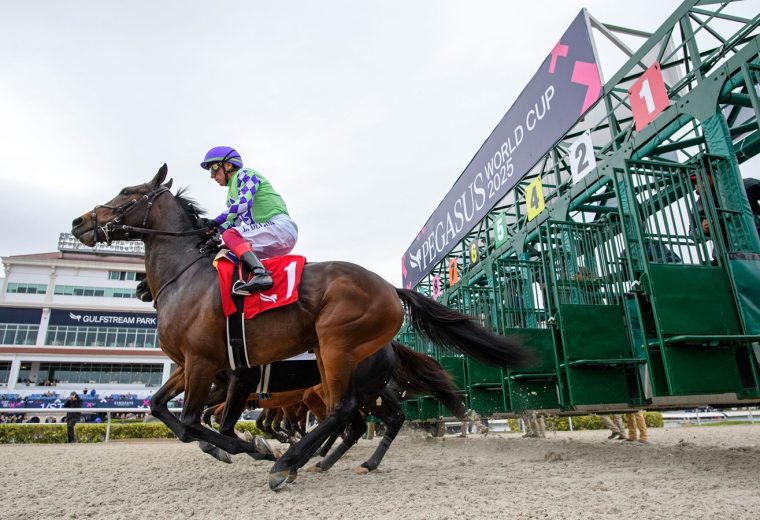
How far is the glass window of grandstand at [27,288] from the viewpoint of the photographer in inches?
1677

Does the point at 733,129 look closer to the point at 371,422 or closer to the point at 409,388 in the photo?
the point at 409,388

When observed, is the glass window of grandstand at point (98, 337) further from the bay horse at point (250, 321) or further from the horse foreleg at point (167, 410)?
the bay horse at point (250, 321)

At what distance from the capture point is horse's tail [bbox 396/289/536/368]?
4.49 meters

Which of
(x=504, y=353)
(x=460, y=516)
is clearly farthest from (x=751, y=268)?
(x=460, y=516)

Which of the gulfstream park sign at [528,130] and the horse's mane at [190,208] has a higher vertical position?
the gulfstream park sign at [528,130]

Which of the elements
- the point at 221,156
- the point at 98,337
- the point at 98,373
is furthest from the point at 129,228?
the point at 98,337

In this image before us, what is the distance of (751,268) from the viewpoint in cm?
407

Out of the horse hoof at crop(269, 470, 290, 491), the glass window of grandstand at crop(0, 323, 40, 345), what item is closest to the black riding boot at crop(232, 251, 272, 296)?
the horse hoof at crop(269, 470, 290, 491)

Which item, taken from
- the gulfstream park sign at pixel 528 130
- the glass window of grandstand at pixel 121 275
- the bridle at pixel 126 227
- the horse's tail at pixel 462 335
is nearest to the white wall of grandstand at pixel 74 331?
the glass window of grandstand at pixel 121 275

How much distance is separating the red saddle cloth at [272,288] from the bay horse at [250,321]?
81 mm

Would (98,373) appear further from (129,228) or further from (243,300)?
(243,300)

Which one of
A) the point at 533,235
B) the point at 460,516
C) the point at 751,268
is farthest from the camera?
the point at 533,235

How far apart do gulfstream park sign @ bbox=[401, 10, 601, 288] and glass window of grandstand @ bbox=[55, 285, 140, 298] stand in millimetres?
39609

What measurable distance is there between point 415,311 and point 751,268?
2.78m
